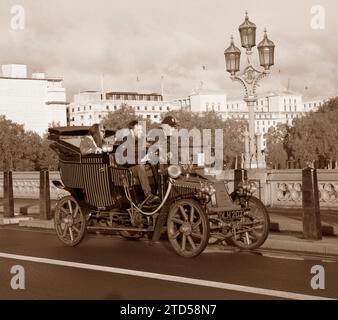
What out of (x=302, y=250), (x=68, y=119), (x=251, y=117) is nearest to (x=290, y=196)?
(x=251, y=117)

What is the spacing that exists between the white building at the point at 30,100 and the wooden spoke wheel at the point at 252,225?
174 metres

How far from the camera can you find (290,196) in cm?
1912

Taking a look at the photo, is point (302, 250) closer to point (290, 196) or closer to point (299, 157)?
point (290, 196)

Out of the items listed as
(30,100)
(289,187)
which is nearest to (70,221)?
(289,187)

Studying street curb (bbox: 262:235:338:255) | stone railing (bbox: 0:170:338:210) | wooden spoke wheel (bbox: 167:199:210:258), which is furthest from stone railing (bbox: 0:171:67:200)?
wooden spoke wheel (bbox: 167:199:210:258)

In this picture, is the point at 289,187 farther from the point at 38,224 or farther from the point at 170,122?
the point at 170,122

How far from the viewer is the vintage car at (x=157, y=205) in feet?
32.4

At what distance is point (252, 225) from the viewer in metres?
10.5

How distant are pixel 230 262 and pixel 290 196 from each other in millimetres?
10105

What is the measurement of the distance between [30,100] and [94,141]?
18032 cm

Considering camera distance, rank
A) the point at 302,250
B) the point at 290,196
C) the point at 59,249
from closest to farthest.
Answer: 1. the point at 302,250
2. the point at 59,249
3. the point at 290,196

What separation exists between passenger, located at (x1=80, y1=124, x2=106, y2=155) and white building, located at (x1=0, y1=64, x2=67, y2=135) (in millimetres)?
172688

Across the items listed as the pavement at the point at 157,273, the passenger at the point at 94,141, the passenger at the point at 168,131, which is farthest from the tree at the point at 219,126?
the pavement at the point at 157,273
